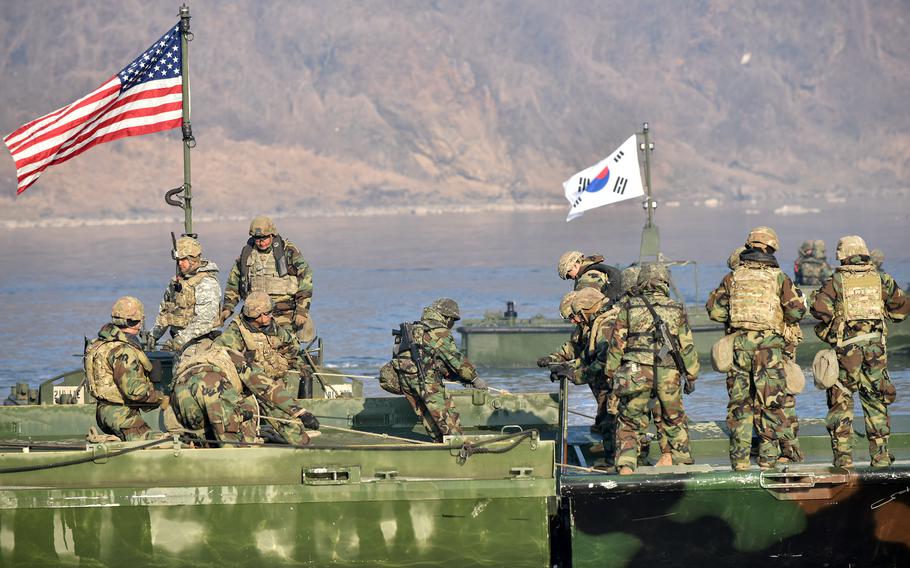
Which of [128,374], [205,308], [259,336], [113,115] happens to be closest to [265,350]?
[259,336]

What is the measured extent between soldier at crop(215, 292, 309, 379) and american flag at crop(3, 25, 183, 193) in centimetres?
394

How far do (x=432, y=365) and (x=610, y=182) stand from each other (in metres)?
13.3

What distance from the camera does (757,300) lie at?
1142 cm

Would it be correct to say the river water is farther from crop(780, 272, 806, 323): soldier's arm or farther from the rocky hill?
the rocky hill

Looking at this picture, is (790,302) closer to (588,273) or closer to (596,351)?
(596,351)

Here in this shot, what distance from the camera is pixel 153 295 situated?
5025 cm

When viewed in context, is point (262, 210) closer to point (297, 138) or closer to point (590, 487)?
point (297, 138)

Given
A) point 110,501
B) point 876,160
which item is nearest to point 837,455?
point 110,501

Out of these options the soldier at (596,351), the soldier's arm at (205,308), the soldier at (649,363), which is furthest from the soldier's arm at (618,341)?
the soldier's arm at (205,308)

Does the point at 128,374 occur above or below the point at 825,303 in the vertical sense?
below

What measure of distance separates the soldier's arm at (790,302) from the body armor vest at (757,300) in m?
0.04

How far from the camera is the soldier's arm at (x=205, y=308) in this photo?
14.4 meters

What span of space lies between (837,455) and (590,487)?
82.2 inches

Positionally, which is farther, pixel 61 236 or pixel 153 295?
pixel 61 236
